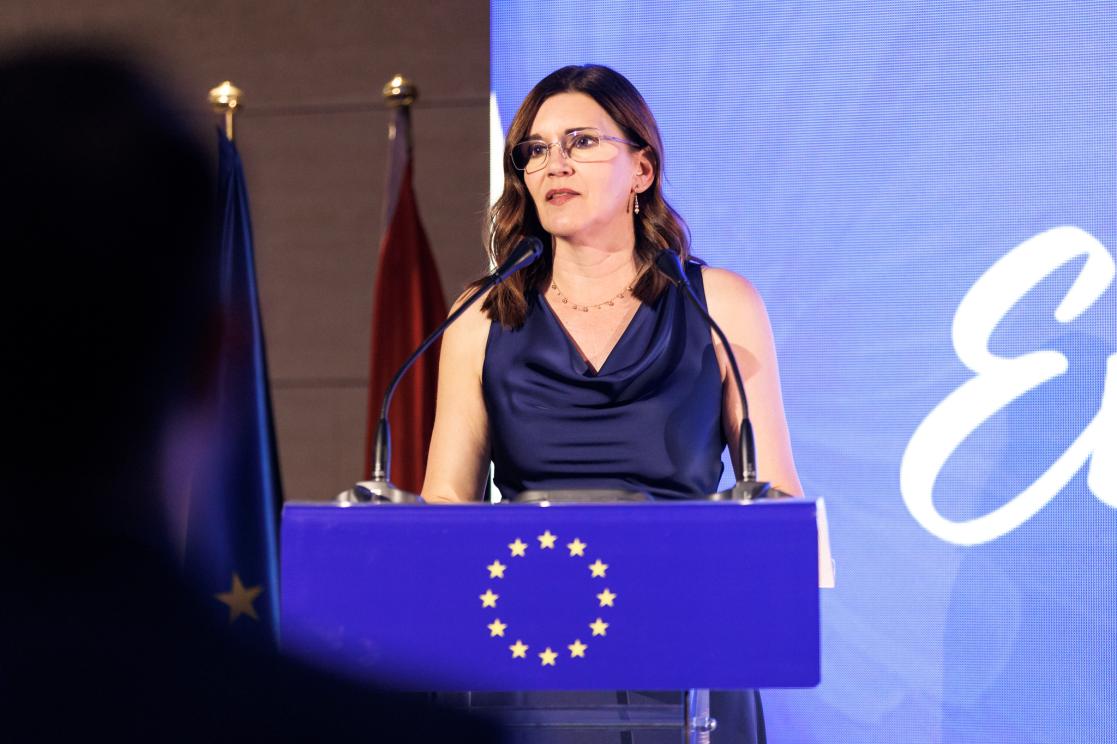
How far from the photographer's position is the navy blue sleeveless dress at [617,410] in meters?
2.00

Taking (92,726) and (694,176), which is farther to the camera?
(694,176)

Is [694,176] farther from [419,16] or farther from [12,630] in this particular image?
[12,630]

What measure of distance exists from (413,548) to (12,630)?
94 cm

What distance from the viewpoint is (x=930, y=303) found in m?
3.06

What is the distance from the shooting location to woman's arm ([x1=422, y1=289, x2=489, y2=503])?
6.88ft

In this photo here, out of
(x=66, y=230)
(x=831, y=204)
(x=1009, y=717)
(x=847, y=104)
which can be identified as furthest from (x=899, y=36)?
(x=66, y=230)

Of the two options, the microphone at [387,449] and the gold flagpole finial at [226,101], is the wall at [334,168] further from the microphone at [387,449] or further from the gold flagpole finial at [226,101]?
the microphone at [387,449]

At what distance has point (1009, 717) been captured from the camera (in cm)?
296

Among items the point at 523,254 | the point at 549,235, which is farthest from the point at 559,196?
the point at 523,254

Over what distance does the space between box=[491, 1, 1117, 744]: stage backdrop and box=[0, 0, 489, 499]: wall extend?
54 centimetres

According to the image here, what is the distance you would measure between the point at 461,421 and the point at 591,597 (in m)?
0.86

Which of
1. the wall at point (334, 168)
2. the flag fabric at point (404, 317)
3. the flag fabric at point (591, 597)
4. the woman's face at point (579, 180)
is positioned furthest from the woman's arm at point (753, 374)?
the wall at point (334, 168)

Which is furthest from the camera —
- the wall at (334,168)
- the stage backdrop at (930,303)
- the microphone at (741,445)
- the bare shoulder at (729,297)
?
the wall at (334,168)

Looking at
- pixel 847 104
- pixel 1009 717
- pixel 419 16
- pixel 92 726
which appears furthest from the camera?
pixel 419 16
